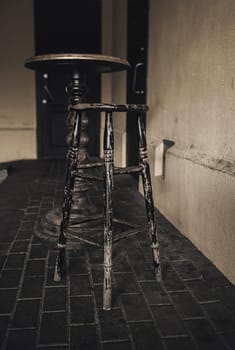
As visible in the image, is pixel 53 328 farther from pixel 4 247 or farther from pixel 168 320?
pixel 4 247

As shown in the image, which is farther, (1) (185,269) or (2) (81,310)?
(1) (185,269)

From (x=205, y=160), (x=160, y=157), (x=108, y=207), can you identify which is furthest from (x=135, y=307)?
(x=160, y=157)

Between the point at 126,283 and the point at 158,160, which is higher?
the point at 158,160

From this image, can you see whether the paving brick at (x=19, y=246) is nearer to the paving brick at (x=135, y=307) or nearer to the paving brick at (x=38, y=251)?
the paving brick at (x=38, y=251)

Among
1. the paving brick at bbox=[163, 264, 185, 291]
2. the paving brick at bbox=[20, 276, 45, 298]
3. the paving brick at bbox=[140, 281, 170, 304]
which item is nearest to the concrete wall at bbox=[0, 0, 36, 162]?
the paving brick at bbox=[20, 276, 45, 298]

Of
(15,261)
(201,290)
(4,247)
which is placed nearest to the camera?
(201,290)

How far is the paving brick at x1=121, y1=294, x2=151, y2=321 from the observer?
1.65 meters

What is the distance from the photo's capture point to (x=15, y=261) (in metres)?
2.26

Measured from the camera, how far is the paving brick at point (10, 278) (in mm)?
1947

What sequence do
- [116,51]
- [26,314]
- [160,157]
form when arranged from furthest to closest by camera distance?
[116,51] < [160,157] < [26,314]

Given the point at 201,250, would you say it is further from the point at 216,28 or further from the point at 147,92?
the point at 147,92

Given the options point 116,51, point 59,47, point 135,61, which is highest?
point 59,47

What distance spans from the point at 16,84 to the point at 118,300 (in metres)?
5.27

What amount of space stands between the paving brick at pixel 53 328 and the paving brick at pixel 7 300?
184 millimetres
